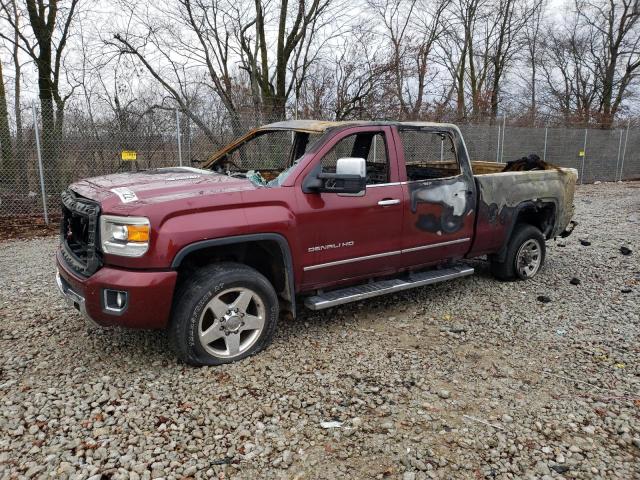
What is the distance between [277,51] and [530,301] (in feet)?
42.0

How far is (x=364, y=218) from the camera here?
163 inches

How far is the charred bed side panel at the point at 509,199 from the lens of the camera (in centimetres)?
514

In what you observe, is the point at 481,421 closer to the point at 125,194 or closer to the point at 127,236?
the point at 127,236

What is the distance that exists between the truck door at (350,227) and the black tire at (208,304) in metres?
0.43

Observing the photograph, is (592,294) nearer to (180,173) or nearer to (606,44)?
(180,173)

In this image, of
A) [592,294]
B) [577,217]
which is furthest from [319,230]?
[577,217]

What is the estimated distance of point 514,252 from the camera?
5.66 meters

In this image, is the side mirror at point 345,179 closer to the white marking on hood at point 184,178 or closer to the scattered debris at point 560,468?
the white marking on hood at point 184,178

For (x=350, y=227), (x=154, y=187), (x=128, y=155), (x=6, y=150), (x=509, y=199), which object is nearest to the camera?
(x=154, y=187)

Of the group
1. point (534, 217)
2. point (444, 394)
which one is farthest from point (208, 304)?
point (534, 217)

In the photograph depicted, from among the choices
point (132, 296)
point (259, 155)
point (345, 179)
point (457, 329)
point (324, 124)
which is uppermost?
point (324, 124)

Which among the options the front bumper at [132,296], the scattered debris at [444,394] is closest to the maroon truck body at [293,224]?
the front bumper at [132,296]

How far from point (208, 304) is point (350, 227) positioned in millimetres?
1354

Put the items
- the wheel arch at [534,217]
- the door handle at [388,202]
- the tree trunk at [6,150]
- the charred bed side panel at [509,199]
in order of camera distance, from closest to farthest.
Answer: the door handle at [388,202] < the charred bed side panel at [509,199] < the wheel arch at [534,217] < the tree trunk at [6,150]
